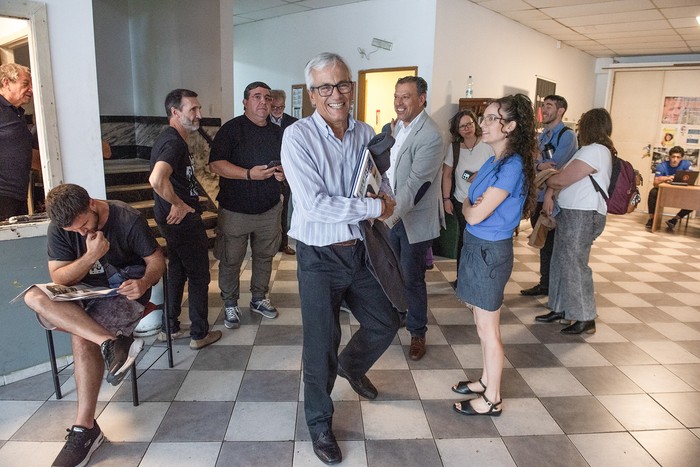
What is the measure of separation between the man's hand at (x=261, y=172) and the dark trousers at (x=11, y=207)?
1.32 m

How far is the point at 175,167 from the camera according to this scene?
2.82m

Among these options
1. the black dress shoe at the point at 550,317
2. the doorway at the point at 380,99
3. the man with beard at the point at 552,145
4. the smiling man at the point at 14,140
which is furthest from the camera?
the doorway at the point at 380,99

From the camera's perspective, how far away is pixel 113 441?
215 centimetres

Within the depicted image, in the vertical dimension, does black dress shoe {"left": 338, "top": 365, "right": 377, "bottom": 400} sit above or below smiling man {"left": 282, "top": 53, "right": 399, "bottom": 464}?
below

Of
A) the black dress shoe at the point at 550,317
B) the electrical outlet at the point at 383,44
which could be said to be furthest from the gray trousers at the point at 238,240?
the electrical outlet at the point at 383,44

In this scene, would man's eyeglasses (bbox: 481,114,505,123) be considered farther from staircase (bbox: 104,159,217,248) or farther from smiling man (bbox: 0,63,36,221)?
staircase (bbox: 104,159,217,248)

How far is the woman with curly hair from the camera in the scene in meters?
3.08

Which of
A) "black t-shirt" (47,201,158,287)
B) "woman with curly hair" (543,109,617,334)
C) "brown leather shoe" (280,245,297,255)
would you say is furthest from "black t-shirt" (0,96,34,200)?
"woman with curly hair" (543,109,617,334)

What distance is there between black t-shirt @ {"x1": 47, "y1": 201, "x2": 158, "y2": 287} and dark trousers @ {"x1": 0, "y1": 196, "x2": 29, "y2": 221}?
29.6 inches

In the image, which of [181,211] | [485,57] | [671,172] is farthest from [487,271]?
[671,172]

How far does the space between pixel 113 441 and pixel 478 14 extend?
19.3ft

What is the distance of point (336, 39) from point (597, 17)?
3406 mm

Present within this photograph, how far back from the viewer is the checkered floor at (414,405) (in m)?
2.11

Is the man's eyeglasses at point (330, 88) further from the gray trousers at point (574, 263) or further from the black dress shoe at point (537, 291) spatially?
the black dress shoe at point (537, 291)
